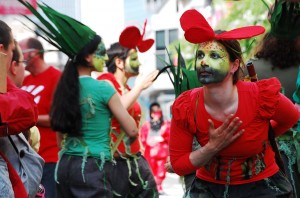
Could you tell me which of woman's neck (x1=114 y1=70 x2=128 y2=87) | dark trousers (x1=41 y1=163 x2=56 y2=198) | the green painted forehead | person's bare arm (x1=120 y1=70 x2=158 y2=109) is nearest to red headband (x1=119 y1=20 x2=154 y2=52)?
woman's neck (x1=114 y1=70 x2=128 y2=87)

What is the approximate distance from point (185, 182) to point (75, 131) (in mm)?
851

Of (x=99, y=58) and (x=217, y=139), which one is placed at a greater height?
(x=99, y=58)

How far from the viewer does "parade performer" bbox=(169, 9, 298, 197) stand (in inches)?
153

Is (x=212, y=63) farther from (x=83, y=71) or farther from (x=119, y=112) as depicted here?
(x=83, y=71)

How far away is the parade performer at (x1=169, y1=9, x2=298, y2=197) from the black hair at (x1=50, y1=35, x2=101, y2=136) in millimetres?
1311

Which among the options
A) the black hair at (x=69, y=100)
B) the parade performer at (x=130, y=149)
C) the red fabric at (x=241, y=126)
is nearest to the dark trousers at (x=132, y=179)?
the parade performer at (x=130, y=149)

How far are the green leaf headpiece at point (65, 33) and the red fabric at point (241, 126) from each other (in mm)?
1569

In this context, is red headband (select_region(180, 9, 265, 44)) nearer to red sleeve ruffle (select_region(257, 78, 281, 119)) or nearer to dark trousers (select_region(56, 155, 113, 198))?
red sleeve ruffle (select_region(257, 78, 281, 119))

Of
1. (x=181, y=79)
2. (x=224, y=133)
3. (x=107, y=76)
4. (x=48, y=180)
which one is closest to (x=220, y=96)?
(x=224, y=133)

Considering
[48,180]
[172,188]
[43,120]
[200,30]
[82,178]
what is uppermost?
[200,30]

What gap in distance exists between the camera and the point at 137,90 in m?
5.88

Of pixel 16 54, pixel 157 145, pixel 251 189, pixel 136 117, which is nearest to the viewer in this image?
pixel 251 189

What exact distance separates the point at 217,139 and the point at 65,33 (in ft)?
6.35

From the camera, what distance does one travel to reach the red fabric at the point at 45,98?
6.35m
